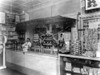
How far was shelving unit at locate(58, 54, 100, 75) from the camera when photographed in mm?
1225

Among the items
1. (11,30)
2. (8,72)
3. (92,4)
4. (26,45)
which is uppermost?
(92,4)

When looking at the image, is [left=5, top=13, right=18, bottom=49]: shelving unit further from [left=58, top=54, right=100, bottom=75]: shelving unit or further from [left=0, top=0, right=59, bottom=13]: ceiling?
[left=58, top=54, right=100, bottom=75]: shelving unit

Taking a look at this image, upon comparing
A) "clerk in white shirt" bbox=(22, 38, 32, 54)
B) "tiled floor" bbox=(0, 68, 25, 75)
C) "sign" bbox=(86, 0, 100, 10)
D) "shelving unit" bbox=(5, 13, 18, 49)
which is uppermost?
"sign" bbox=(86, 0, 100, 10)

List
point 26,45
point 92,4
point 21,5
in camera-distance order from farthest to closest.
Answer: point 26,45, point 21,5, point 92,4

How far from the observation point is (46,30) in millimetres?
1508

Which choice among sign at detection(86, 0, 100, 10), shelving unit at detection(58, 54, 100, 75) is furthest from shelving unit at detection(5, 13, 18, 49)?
sign at detection(86, 0, 100, 10)

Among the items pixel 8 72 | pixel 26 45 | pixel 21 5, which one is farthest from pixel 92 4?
pixel 8 72

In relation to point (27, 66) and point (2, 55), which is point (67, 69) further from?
point (2, 55)

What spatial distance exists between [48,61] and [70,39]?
19.7 inches

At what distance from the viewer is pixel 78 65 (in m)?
1.41

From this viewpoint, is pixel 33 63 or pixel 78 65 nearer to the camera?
pixel 78 65

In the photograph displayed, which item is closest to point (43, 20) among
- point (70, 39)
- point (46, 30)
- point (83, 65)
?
point (46, 30)

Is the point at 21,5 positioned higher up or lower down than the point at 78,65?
higher up

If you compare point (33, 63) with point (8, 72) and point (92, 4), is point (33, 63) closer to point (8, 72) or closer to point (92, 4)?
point (8, 72)
